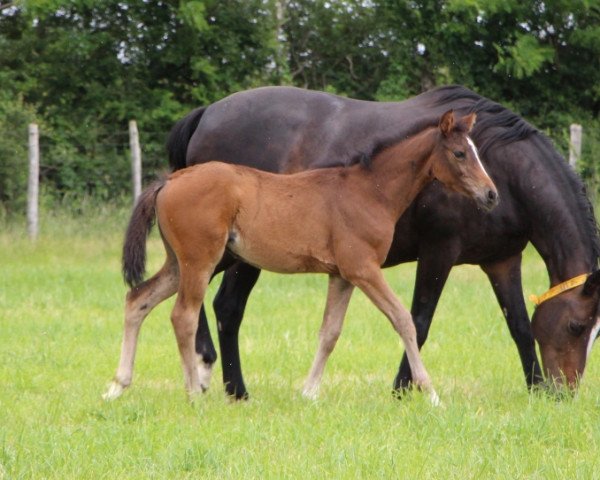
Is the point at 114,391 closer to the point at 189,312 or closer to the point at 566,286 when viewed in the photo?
the point at 189,312

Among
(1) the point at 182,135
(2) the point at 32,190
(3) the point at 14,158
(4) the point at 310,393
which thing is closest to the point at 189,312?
(4) the point at 310,393

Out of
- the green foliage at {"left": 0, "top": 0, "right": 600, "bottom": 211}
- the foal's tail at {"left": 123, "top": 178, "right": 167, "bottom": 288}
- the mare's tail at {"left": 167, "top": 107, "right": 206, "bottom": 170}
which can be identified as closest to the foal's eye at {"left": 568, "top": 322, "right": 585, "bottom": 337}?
the foal's tail at {"left": 123, "top": 178, "right": 167, "bottom": 288}

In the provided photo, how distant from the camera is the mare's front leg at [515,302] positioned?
271 inches

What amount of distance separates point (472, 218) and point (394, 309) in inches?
33.3

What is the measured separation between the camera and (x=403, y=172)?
6.25m

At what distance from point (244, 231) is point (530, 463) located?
2.16m

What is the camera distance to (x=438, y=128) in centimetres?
615

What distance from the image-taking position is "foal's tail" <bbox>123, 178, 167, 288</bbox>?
6.22m

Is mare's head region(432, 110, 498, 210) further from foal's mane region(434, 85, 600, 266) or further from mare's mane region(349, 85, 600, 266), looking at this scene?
foal's mane region(434, 85, 600, 266)

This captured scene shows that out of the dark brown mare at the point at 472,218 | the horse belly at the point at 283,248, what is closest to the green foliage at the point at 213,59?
the dark brown mare at the point at 472,218

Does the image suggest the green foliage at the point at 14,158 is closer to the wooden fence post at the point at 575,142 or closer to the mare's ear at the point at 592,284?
the wooden fence post at the point at 575,142

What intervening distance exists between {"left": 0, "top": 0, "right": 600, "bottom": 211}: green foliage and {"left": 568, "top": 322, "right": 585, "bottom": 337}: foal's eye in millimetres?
14042

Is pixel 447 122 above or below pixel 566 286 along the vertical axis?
above

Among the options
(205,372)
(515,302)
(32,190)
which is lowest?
(32,190)
